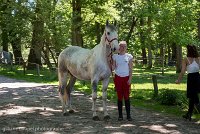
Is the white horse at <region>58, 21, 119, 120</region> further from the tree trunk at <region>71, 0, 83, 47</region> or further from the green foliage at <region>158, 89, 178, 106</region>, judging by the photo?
the tree trunk at <region>71, 0, 83, 47</region>

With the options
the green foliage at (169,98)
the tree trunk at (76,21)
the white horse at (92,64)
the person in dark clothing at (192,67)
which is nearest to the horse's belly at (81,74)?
the white horse at (92,64)

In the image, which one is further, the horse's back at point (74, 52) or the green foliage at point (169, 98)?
the green foliage at point (169, 98)

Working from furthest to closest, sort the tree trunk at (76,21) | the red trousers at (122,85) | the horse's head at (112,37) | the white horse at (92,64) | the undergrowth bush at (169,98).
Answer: the tree trunk at (76,21), the undergrowth bush at (169,98), the white horse at (92,64), the red trousers at (122,85), the horse's head at (112,37)

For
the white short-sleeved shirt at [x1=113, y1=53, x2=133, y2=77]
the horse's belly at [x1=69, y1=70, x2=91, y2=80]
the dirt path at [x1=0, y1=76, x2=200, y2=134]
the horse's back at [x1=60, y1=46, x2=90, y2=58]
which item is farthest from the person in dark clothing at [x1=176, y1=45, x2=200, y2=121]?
the horse's back at [x1=60, y1=46, x2=90, y2=58]

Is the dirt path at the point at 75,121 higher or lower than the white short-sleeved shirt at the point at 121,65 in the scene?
lower

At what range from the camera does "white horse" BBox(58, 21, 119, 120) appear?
32.8 ft

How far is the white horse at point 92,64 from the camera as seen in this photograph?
1001cm


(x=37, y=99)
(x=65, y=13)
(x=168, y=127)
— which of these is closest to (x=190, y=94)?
(x=168, y=127)

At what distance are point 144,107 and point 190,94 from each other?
125 inches

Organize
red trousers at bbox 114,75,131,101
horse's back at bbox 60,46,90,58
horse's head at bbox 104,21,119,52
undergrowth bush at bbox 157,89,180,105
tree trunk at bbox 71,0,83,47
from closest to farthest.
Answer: horse's head at bbox 104,21,119,52, red trousers at bbox 114,75,131,101, horse's back at bbox 60,46,90,58, undergrowth bush at bbox 157,89,180,105, tree trunk at bbox 71,0,83,47

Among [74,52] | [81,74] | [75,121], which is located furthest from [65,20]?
[75,121]

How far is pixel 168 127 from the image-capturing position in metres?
9.16

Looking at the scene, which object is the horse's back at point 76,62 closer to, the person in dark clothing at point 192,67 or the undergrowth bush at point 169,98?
the person in dark clothing at point 192,67

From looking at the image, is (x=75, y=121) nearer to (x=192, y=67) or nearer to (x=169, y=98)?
(x=192, y=67)
